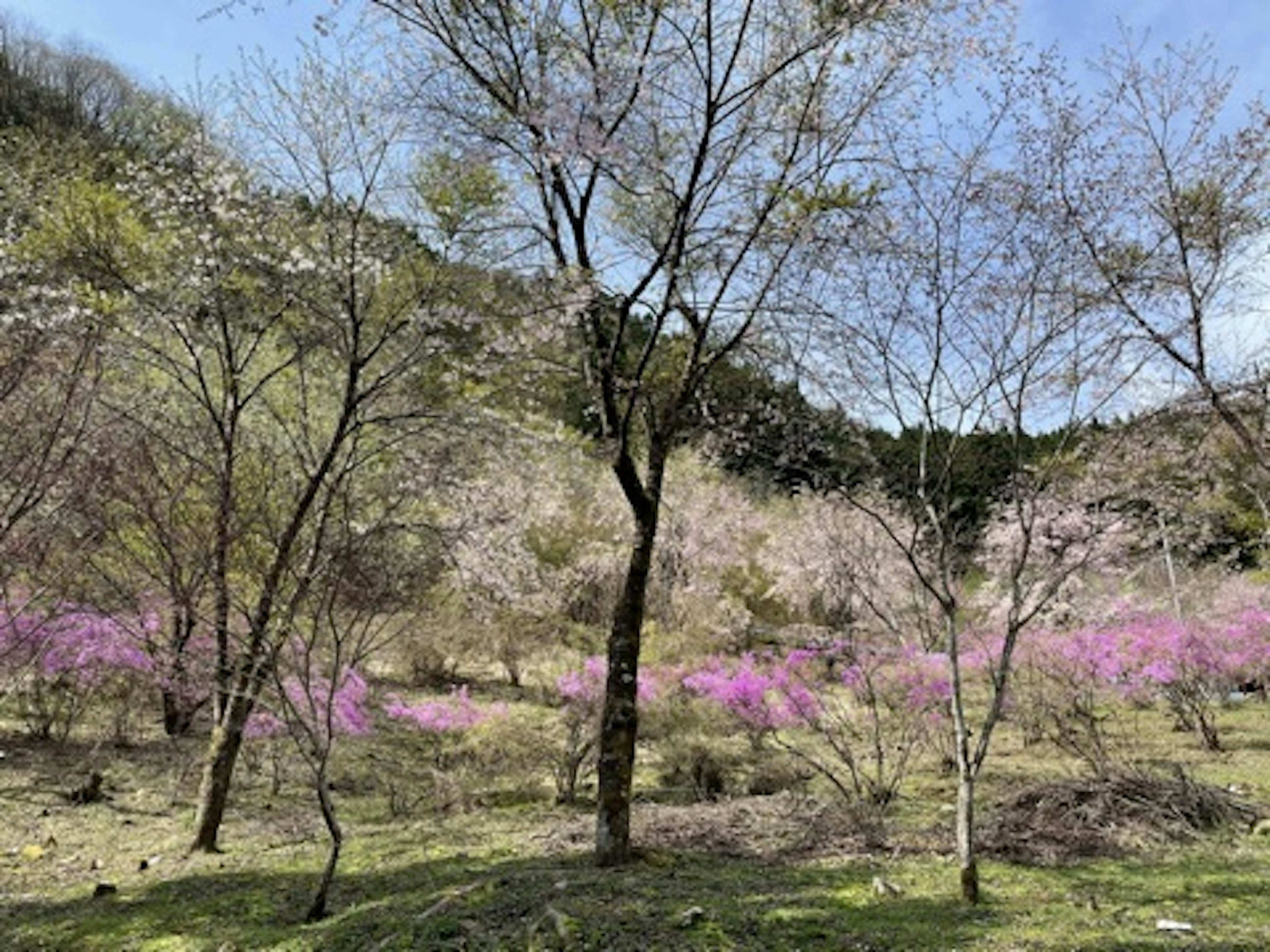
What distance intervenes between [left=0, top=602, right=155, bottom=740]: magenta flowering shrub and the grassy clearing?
2.54ft

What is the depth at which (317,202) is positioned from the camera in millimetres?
7109

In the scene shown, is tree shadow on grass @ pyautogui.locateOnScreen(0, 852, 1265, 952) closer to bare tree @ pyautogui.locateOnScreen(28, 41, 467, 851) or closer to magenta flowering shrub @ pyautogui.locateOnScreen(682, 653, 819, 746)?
bare tree @ pyautogui.locateOnScreen(28, 41, 467, 851)

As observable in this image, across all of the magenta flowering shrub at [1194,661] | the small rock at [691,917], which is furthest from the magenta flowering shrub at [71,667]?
the magenta flowering shrub at [1194,661]

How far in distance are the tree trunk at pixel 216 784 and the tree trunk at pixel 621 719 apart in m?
2.92

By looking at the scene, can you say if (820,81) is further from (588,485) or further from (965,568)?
(588,485)

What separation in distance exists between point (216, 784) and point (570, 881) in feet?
10.5

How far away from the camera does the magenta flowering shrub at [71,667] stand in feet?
23.6

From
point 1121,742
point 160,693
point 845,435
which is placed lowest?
point 1121,742

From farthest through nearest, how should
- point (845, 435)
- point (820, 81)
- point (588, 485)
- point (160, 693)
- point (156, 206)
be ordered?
1. point (588, 485)
2. point (160, 693)
3. point (156, 206)
4. point (845, 435)
5. point (820, 81)

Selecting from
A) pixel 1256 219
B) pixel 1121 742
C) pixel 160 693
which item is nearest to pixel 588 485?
pixel 160 693

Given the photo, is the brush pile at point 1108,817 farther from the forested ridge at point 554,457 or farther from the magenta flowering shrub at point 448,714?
the magenta flowering shrub at point 448,714

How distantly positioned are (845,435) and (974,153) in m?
1.82

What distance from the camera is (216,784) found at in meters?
6.20

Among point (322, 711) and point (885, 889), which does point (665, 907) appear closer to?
point (885, 889)
